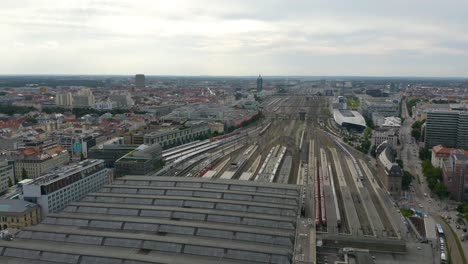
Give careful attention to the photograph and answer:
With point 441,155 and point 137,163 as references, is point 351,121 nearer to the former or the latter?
point 441,155

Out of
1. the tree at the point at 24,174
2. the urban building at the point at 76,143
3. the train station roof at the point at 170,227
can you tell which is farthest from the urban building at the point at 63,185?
the urban building at the point at 76,143

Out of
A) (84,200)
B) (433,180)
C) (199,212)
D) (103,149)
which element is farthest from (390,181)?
(103,149)

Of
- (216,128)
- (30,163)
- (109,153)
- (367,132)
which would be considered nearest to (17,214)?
(109,153)

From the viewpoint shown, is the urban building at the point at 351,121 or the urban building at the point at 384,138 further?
the urban building at the point at 351,121

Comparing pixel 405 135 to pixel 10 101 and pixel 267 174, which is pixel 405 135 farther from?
pixel 10 101

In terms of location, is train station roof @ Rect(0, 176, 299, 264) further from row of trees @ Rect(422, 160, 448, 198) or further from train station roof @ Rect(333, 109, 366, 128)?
train station roof @ Rect(333, 109, 366, 128)

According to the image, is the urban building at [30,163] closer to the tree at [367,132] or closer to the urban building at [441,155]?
the urban building at [441,155]
